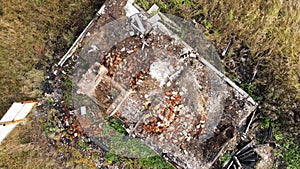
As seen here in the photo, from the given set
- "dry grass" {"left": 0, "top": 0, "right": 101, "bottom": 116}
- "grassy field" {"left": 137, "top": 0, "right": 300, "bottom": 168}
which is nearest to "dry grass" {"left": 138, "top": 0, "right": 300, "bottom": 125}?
"grassy field" {"left": 137, "top": 0, "right": 300, "bottom": 168}

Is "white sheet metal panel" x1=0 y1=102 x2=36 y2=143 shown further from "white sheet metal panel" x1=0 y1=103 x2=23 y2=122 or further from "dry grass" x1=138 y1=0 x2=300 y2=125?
"dry grass" x1=138 y1=0 x2=300 y2=125

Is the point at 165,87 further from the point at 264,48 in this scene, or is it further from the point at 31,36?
the point at 31,36

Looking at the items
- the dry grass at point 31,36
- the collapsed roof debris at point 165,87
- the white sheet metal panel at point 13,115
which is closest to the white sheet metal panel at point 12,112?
the white sheet metal panel at point 13,115

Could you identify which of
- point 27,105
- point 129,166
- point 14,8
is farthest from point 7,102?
point 129,166

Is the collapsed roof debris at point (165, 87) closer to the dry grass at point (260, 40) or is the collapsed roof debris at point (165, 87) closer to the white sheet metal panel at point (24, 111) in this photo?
the dry grass at point (260, 40)

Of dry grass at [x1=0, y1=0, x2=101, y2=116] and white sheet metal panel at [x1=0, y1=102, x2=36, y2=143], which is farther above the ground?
dry grass at [x1=0, y1=0, x2=101, y2=116]

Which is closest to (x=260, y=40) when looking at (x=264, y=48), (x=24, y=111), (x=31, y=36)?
(x=264, y=48)
